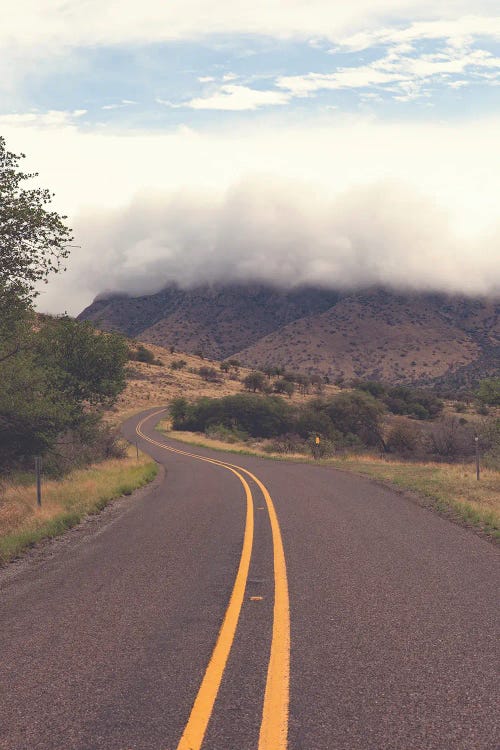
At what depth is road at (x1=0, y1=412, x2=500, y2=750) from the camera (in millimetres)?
3520

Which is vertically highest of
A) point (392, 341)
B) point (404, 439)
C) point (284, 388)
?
point (392, 341)

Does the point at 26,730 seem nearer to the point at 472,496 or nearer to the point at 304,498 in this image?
the point at 304,498

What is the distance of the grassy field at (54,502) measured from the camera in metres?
10.2

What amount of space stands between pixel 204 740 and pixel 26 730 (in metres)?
1.15

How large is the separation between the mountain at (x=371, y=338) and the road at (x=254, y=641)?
405ft

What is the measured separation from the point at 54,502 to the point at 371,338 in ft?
481

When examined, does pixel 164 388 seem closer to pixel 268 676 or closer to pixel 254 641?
pixel 254 641

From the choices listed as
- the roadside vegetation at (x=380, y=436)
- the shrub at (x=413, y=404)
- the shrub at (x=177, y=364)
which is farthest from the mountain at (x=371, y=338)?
the roadside vegetation at (x=380, y=436)

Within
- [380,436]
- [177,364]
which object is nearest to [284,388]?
[177,364]

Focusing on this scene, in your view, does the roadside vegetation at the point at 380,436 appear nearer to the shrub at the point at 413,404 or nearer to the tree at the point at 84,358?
the shrub at the point at 413,404

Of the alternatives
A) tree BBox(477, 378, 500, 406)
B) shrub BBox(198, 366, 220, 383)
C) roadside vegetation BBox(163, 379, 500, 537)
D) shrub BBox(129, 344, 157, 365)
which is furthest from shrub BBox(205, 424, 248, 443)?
shrub BBox(129, 344, 157, 365)

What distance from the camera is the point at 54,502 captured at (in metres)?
13.7

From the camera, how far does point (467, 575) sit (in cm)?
711

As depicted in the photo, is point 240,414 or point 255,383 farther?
point 255,383
